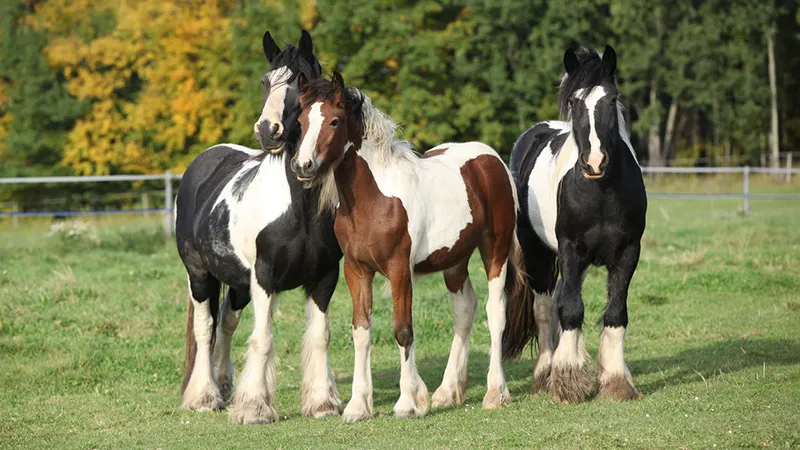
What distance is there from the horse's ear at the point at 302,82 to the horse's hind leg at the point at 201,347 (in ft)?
6.09

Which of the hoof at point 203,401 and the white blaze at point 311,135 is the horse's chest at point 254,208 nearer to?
the white blaze at point 311,135

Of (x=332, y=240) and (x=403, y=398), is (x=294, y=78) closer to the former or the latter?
(x=332, y=240)

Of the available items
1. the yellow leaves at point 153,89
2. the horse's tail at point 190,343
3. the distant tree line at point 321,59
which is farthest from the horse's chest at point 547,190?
the yellow leaves at point 153,89

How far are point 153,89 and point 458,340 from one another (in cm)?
2805

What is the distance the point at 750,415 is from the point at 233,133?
89.0 feet

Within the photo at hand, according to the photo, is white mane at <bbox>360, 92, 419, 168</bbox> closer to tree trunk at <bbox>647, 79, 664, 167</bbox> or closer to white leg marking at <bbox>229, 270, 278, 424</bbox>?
white leg marking at <bbox>229, 270, 278, 424</bbox>

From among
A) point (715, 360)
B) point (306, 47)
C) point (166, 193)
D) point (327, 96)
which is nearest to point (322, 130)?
point (327, 96)

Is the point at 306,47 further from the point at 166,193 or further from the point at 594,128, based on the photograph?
the point at 166,193

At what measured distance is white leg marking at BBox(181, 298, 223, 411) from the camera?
769 centimetres

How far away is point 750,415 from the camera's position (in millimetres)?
6258

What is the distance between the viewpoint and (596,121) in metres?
6.94

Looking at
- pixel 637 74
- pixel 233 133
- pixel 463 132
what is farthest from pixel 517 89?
pixel 233 133

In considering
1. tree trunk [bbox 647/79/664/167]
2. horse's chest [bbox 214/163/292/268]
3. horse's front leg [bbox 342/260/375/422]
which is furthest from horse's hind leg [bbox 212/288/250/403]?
tree trunk [bbox 647/79/664/167]

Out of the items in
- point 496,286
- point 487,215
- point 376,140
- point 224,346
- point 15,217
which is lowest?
point 15,217
